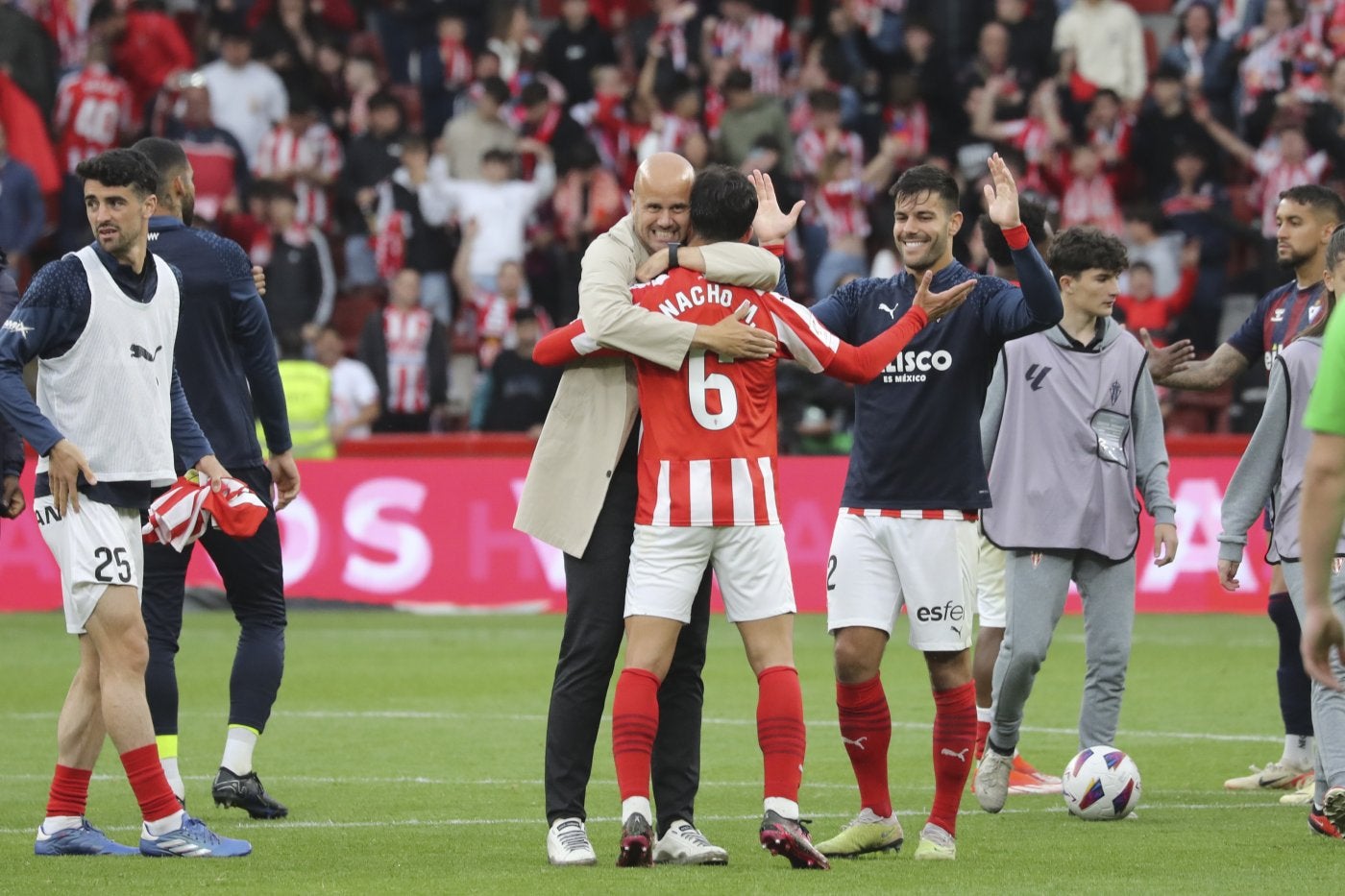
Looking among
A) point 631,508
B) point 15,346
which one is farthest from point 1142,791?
point 15,346

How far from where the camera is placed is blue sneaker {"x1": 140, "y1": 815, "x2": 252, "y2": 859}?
289 inches

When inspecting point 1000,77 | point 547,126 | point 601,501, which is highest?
point 1000,77

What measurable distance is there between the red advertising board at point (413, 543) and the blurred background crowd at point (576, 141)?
2252 mm

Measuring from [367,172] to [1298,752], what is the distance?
14.8 metres

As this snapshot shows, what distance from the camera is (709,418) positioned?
707 centimetres

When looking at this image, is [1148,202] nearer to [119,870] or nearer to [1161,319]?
[1161,319]

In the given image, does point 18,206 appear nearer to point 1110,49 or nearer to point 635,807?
point 1110,49

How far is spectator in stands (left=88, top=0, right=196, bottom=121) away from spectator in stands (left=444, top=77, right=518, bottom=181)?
10.8ft

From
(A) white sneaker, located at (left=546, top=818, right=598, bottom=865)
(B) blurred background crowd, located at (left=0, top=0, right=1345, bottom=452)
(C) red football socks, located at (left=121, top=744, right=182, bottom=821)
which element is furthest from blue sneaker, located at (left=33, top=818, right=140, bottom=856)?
(B) blurred background crowd, located at (left=0, top=0, right=1345, bottom=452)

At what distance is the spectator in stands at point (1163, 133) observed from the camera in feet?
72.9

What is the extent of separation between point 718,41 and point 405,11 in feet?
13.0

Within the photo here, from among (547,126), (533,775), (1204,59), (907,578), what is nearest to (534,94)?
(547,126)

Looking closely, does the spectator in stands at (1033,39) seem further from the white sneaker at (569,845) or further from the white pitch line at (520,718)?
the white sneaker at (569,845)

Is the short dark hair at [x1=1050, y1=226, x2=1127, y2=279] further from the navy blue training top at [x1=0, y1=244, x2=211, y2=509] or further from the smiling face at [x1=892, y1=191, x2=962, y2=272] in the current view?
the navy blue training top at [x1=0, y1=244, x2=211, y2=509]
